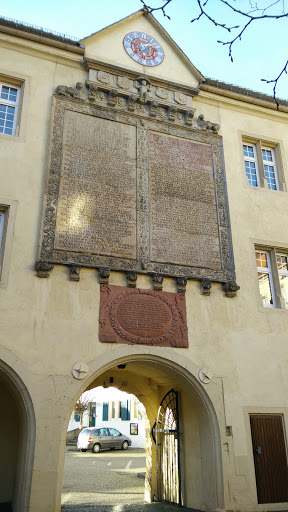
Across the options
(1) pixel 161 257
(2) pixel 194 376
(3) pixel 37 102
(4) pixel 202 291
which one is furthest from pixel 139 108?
(2) pixel 194 376

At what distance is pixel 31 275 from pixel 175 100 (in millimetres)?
5755

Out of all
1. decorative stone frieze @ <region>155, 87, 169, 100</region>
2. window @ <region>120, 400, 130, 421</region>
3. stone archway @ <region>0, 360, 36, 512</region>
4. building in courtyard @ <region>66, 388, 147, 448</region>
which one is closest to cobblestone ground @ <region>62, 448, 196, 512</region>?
stone archway @ <region>0, 360, 36, 512</region>

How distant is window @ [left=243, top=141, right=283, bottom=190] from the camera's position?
1143cm

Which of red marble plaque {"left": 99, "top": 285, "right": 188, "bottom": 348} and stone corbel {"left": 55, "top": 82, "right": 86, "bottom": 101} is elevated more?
stone corbel {"left": 55, "top": 82, "right": 86, "bottom": 101}

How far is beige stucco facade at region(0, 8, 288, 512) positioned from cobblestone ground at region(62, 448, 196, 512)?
846 mm

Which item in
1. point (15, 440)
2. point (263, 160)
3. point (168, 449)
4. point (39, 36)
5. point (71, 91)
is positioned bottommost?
point (168, 449)

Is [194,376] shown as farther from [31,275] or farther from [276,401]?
[31,275]

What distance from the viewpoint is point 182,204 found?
9.86m

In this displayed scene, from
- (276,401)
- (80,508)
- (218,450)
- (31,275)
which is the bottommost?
(80,508)

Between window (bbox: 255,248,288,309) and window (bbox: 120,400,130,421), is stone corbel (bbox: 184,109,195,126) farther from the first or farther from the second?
window (bbox: 120,400,130,421)

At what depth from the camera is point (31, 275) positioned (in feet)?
26.6

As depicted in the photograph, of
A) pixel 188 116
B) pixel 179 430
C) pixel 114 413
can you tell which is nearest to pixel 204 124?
pixel 188 116

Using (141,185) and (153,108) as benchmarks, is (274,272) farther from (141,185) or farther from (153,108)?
(153,108)

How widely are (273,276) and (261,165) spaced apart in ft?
Answer: 10.1
